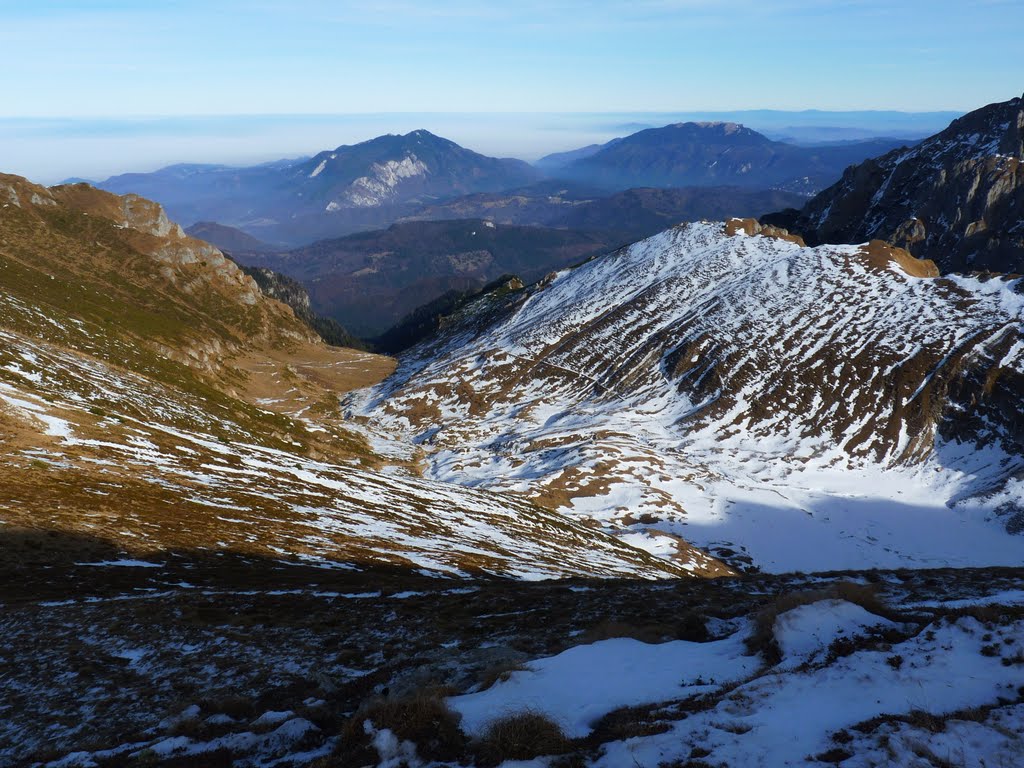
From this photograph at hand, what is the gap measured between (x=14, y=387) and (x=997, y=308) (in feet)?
570

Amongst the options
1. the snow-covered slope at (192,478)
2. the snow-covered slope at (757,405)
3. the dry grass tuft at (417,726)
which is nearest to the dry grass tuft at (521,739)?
the dry grass tuft at (417,726)

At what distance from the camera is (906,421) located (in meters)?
117

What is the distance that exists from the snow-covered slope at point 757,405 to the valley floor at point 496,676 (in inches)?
2319

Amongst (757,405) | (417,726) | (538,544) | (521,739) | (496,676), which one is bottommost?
(757,405)

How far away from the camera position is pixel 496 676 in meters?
13.8

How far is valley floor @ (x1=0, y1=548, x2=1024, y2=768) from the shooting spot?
10.4 metres

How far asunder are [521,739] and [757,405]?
128697 mm

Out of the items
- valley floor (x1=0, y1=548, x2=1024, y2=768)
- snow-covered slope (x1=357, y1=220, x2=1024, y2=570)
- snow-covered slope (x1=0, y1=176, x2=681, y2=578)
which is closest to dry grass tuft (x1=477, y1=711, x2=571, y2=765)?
valley floor (x1=0, y1=548, x2=1024, y2=768)

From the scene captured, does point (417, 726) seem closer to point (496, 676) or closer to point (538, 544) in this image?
point (496, 676)

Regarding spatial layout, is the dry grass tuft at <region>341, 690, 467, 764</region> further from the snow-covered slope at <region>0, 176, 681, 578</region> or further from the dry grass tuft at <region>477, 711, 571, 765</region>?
the snow-covered slope at <region>0, 176, 681, 578</region>

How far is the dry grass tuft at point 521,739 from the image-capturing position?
399 inches

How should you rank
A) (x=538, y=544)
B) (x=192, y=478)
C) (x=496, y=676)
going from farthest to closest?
(x=538, y=544), (x=192, y=478), (x=496, y=676)

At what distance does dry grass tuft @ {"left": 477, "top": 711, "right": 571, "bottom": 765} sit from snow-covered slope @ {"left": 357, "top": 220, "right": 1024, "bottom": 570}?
2619 inches

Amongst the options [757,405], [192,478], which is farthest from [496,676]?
[757,405]
